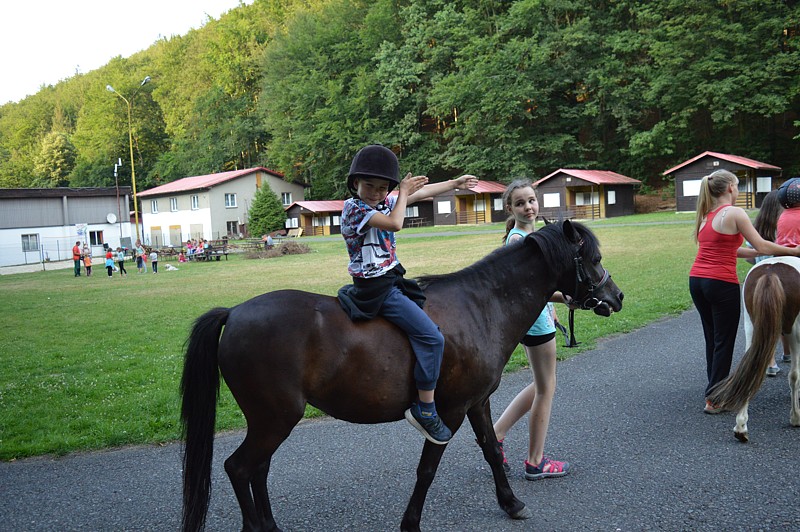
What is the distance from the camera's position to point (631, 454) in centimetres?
538

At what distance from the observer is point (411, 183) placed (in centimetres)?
407

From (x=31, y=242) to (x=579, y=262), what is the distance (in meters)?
58.7

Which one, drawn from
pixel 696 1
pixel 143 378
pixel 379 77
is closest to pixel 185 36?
pixel 379 77

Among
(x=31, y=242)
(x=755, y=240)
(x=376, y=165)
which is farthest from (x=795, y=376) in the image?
(x=31, y=242)

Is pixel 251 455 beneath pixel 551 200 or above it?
beneath

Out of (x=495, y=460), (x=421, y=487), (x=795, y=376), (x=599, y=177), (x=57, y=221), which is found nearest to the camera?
(x=421, y=487)

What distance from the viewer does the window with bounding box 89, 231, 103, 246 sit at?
55.8 m

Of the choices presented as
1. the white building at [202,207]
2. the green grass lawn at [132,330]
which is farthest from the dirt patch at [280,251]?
the white building at [202,207]

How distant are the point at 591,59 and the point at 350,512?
6214 cm

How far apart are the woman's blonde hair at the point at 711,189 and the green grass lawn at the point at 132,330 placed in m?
3.59

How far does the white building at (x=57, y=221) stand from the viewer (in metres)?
50.0

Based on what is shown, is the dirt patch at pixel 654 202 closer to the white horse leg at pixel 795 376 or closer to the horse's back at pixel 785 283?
the horse's back at pixel 785 283

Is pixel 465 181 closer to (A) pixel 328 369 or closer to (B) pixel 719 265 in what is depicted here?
(A) pixel 328 369

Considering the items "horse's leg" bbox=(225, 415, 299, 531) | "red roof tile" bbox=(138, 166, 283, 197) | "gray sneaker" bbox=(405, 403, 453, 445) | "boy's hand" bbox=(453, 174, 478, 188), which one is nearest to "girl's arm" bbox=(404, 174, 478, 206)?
"boy's hand" bbox=(453, 174, 478, 188)
